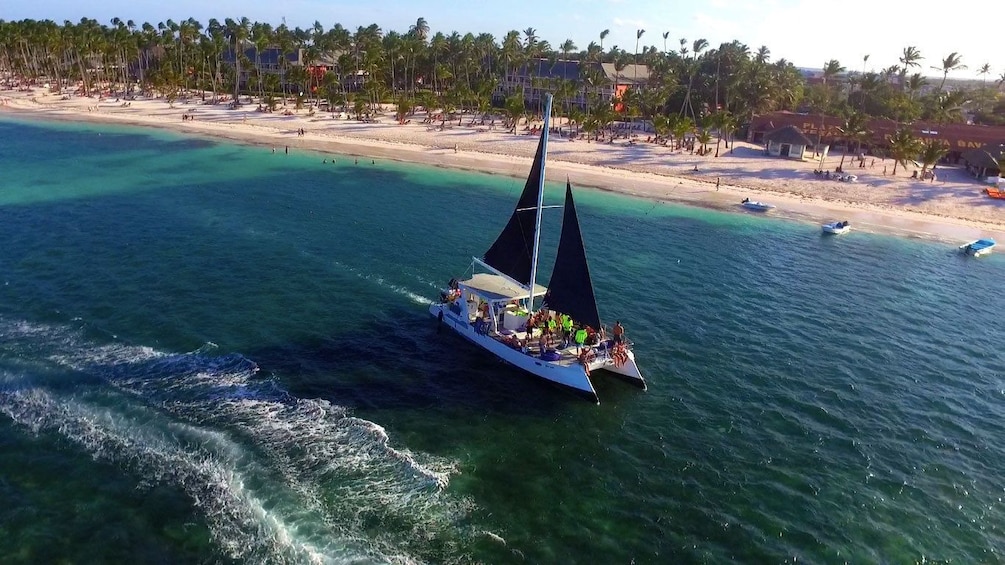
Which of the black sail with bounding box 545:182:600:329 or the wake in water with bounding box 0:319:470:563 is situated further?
the black sail with bounding box 545:182:600:329

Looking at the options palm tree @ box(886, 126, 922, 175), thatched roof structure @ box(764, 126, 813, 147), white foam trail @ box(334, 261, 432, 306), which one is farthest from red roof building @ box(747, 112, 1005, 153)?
white foam trail @ box(334, 261, 432, 306)

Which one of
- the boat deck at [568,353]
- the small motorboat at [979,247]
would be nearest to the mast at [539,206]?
the boat deck at [568,353]

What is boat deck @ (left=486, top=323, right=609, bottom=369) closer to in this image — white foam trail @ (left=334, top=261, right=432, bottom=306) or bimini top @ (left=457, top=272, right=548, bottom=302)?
bimini top @ (left=457, top=272, right=548, bottom=302)

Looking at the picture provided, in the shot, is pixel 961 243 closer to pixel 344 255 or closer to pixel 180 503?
pixel 344 255

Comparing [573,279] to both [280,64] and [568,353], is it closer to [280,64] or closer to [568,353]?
[568,353]

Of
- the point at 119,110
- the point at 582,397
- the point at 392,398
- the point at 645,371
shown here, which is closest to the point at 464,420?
the point at 392,398

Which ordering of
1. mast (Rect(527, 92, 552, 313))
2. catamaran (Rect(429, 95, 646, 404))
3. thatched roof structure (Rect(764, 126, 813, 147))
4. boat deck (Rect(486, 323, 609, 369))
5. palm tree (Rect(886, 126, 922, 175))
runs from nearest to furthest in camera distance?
boat deck (Rect(486, 323, 609, 369)), mast (Rect(527, 92, 552, 313)), catamaran (Rect(429, 95, 646, 404)), palm tree (Rect(886, 126, 922, 175)), thatched roof structure (Rect(764, 126, 813, 147))
